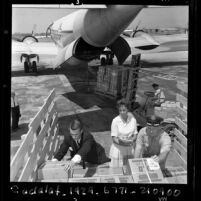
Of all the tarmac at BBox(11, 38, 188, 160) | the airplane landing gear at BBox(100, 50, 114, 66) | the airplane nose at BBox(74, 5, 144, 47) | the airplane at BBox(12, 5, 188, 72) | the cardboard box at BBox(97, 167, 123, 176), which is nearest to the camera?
the cardboard box at BBox(97, 167, 123, 176)

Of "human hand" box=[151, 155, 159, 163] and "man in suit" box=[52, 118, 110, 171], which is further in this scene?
"man in suit" box=[52, 118, 110, 171]

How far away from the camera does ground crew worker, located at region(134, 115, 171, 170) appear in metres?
4.95

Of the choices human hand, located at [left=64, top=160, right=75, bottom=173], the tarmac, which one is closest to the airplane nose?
the tarmac

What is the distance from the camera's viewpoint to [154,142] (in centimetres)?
502

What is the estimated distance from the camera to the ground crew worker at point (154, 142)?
4945 millimetres

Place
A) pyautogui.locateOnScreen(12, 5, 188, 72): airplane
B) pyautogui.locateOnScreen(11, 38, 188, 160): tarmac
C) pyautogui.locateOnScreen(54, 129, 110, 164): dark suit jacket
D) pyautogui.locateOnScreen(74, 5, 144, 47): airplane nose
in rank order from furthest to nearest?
1. pyautogui.locateOnScreen(12, 5, 188, 72): airplane
2. pyautogui.locateOnScreen(74, 5, 144, 47): airplane nose
3. pyautogui.locateOnScreen(11, 38, 188, 160): tarmac
4. pyautogui.locateOnScreen(54, 129, 110, 164): dark suit jacket

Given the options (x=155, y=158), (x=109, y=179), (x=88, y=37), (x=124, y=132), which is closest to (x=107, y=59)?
(x=88, y=37)

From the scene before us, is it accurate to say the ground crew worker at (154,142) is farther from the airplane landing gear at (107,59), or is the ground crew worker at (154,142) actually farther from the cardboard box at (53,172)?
the airplane landing gear at (107,59)

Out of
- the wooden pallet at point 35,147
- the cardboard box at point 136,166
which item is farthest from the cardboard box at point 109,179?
the wooden pallet at point 35,147

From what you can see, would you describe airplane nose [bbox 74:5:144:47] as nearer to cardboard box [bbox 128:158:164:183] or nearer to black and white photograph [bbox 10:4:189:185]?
black and white photograph [bbox 10:4:189:185]

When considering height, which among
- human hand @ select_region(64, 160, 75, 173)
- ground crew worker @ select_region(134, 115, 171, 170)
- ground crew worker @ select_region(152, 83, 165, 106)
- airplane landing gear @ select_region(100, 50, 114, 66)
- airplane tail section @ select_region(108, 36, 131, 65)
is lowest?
human hand @ select_region(64, 160, 75, 173)

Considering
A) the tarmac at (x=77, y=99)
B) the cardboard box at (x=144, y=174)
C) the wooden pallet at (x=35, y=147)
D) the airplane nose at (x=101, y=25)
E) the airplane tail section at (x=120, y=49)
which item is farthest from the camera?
the airplane tail section at (x=120, y=49)

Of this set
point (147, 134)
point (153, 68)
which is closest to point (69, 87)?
point (147, 134)
